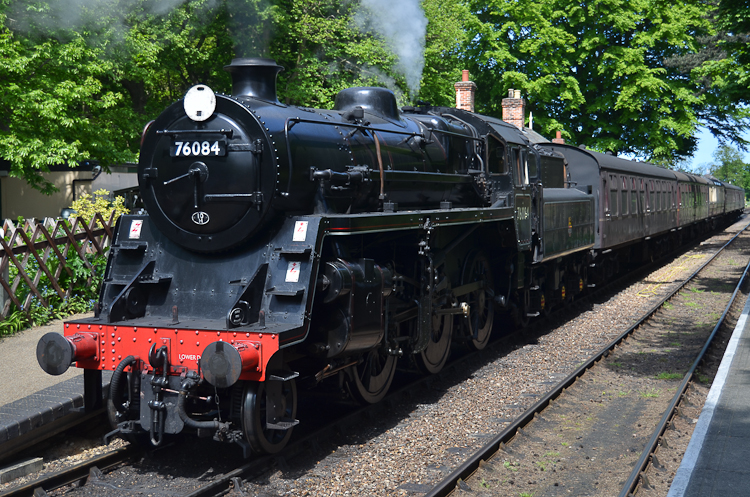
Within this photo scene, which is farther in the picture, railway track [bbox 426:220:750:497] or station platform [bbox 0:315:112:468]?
station platform [bbox 0:315:112:468]

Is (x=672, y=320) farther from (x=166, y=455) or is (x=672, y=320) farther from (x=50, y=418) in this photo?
(x=50, y=418)

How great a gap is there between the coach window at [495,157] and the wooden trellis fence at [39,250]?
634 cm

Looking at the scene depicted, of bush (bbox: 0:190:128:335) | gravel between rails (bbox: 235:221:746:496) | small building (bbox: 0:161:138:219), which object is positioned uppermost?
small building (bbox: 0:161:138:219)

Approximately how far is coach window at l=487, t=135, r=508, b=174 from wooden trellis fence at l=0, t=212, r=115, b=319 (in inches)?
250

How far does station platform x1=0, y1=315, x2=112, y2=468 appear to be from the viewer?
5.34 m

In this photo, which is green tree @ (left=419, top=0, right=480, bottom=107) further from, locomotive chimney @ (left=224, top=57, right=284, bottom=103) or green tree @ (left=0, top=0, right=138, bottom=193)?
locomotive chimney @ (left=224, top=57, right=284, bottom=103)

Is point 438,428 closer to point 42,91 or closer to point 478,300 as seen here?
point 478,300

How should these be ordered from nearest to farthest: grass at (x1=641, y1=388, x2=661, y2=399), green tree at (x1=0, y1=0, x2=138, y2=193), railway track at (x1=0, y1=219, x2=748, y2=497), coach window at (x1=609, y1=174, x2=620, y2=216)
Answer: railway track at (x1=0, y1=219, x2=748, y2=497), grass at (x1=641, y1=388, x2=661, y2=399), green tree at (x1=0, y1=0, x2=138, y2=193), coach window at (x1=609, y1=174, x2=620, y2=216)

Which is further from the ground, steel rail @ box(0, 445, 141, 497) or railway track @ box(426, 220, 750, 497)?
steel rail @ box(0, 445, 141, 497)

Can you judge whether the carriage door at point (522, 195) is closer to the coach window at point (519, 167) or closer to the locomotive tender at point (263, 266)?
the coach window at point (519, 167)

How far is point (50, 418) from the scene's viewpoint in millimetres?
5652

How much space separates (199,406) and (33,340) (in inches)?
171

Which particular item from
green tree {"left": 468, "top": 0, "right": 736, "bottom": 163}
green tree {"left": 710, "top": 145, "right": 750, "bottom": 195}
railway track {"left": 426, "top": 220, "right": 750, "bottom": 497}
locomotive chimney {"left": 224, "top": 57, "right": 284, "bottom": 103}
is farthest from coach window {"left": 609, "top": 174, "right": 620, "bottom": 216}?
green tree {"left": 710, "top": 145, "right": 750, "bottom": 195}

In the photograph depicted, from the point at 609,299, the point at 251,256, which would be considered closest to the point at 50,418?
the point at 251,256
